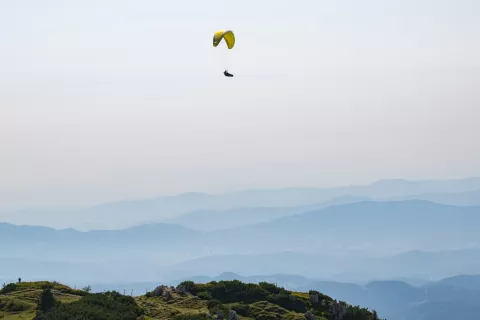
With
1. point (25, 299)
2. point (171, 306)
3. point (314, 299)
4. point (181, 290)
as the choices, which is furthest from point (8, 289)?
point (314, 299)

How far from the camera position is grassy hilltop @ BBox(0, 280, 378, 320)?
229 feet

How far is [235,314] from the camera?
70875 mm

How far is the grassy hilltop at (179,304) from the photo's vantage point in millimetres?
69812

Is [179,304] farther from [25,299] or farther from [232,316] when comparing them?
[25,299]

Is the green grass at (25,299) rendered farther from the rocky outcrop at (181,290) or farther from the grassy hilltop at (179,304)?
the rocky outcrop at (181,290)

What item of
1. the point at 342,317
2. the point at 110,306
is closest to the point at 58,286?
the point at 110,306

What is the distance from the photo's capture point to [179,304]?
7981cm

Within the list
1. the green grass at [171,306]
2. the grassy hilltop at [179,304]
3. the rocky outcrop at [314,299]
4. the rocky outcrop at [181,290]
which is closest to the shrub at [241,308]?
the grassy hilltop at [179,304]

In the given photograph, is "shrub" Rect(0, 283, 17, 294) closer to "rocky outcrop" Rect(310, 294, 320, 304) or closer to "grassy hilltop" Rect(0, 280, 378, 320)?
"grassy hilltop" Rect(0, 280, 378, 320)

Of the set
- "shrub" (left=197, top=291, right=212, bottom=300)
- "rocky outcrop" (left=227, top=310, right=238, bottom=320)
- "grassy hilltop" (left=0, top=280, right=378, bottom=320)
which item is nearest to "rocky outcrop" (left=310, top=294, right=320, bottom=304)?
"grassy hilltop" (left=0, top=280, right=378, bottom=320)

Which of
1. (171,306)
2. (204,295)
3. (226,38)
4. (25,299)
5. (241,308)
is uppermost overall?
(226,38)

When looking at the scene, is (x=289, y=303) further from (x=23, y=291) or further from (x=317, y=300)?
(x=23, y=291)

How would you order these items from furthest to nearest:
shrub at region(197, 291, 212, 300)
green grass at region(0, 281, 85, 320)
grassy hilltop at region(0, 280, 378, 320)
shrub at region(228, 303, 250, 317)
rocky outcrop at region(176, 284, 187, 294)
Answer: rocky outcrop at region(176, 284, 187, 294) → shrub at region(197, 291, 212, 300) → shrub at region(228, 303, 250, 317) → green grass at region(0, 281, 85, 320) → grassy hilltop at region(0, 280, 378, 320)

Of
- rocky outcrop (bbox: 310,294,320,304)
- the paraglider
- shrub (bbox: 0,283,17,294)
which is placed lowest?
rocky outcrop (bbox: 310,294,320,304)
